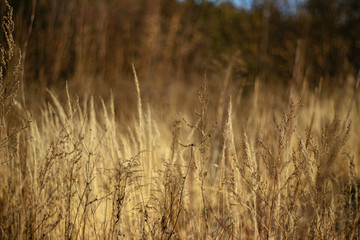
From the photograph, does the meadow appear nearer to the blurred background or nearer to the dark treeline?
the blurred background

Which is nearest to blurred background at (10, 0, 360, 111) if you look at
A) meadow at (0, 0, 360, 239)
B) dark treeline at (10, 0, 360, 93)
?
dark treeline at (10, 0, 360, 93)

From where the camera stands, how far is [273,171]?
4.65ft

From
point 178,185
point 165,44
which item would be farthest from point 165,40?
point 178,185

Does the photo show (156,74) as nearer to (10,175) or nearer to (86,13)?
(86,13)

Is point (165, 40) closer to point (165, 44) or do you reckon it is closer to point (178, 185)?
point (165, 44)

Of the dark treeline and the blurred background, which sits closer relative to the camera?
the blurred background

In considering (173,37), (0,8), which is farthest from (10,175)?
(173,37)

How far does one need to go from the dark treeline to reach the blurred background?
17 mm

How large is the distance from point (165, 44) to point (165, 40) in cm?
10

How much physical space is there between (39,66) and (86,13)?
145 centimetres

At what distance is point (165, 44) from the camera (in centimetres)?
697

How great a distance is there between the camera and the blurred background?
5.10m

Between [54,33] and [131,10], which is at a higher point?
[131,10]

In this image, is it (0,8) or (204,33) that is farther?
(204,33)
